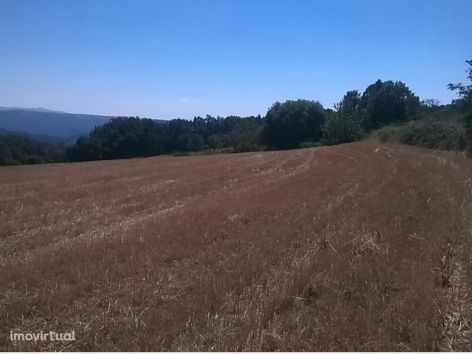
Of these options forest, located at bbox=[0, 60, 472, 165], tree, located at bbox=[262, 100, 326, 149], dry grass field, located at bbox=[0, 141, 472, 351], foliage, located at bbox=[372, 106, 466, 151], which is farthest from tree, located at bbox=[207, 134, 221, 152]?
dry grass field, located at bbox=[0, 141, 472, 351]

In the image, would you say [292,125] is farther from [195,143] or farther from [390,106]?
[195,143]

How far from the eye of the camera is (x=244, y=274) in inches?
310

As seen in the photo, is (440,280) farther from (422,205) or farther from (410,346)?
(422,205)

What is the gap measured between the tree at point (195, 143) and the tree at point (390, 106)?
43.6 meters

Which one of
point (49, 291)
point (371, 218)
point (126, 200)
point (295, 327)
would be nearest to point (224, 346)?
point (295, 327)

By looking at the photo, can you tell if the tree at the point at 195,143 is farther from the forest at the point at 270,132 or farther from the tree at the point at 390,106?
the tree at the point at 390,106

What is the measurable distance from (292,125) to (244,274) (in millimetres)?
99512

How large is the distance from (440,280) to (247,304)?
3327 mm

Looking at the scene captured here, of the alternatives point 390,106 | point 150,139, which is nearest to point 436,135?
point 390,106

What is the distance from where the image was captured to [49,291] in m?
7.08

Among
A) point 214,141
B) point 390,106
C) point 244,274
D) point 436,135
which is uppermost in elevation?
point 390,106

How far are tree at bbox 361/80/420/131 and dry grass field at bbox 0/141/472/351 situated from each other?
88.9m

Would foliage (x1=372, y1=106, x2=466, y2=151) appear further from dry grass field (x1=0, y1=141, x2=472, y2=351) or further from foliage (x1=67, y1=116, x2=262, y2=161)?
foliage (x1=67, y1=116, x2=262, y2=161)

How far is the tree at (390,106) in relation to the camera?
328 ft
